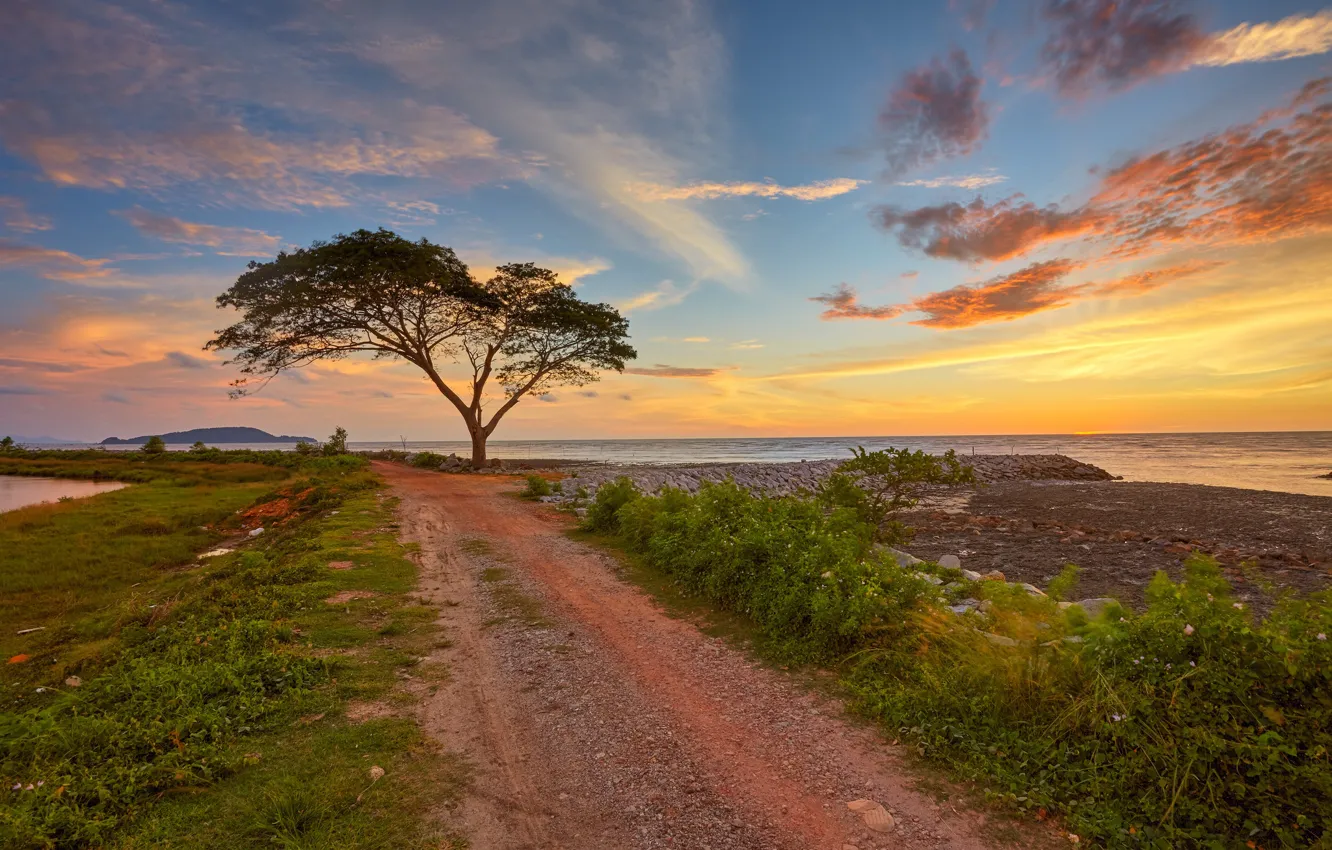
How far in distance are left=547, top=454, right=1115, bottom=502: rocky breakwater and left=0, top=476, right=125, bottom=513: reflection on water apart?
24932 millimetres

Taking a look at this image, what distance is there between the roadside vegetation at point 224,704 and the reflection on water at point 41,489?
879 inches

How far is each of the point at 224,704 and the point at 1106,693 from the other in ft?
23.3

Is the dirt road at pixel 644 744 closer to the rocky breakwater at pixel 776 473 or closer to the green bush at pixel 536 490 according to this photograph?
the green bush at pixel 536 490

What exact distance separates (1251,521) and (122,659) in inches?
1036

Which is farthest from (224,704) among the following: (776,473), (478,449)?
(776,473)

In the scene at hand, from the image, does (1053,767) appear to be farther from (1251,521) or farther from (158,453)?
(158,453)

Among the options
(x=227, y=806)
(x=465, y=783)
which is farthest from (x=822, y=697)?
(x=227, y=806)

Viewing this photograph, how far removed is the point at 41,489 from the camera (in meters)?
35.2

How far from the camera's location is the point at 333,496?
776 inches

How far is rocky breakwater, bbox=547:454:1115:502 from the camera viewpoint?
26625 mm

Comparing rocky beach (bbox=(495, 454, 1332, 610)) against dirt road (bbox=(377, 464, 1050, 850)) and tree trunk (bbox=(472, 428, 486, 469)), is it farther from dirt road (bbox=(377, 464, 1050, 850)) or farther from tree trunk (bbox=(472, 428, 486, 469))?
tree trunk (bbox=(472, 428, 486, 469))

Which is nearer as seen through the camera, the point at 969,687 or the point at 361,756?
the point at 361,756

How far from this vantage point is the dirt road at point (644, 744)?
3.79 m

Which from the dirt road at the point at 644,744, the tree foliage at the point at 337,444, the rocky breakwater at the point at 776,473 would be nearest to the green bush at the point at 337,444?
the tree foliage at the point at 337,444
